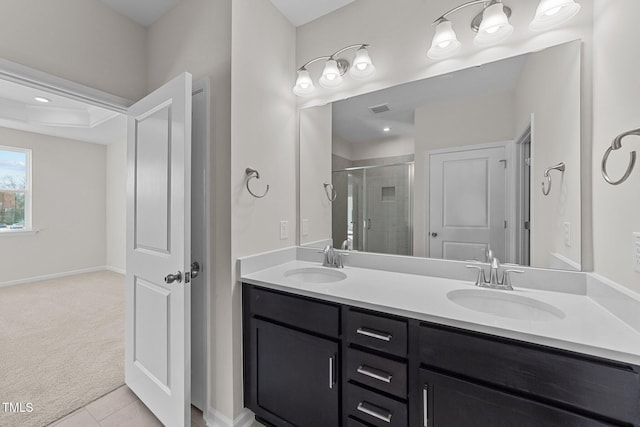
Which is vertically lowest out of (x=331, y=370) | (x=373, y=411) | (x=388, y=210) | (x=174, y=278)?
(x=373, y=411)

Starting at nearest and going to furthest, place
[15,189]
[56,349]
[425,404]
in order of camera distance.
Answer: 1. [425,404]
2. [56,349]
3. [15,189]

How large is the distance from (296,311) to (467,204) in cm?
108

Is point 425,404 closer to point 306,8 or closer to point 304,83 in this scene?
point 304,83

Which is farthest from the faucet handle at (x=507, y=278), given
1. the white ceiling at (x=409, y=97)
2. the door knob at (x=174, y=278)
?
the door knob at (x=174, y=278)

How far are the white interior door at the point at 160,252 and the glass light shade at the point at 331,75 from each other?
33.2 inches

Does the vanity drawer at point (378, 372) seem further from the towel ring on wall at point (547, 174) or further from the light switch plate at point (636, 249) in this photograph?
the towel ring on wall at point (547, 174)

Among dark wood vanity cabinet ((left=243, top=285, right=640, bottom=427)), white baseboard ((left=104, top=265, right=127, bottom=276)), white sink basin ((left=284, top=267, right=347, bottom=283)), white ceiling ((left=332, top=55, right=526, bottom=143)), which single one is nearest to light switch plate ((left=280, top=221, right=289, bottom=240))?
white sink basin ((left=284, top=267, right=347, bottom=283))

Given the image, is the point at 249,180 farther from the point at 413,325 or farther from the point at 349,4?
the point at 349,4

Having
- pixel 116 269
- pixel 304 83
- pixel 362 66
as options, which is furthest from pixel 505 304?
pixel 116 269

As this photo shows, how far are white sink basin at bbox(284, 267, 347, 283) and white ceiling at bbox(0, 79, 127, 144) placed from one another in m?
3.17

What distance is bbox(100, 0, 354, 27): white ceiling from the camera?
174 cm

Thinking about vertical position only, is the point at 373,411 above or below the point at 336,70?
below

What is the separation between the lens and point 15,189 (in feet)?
13.8
